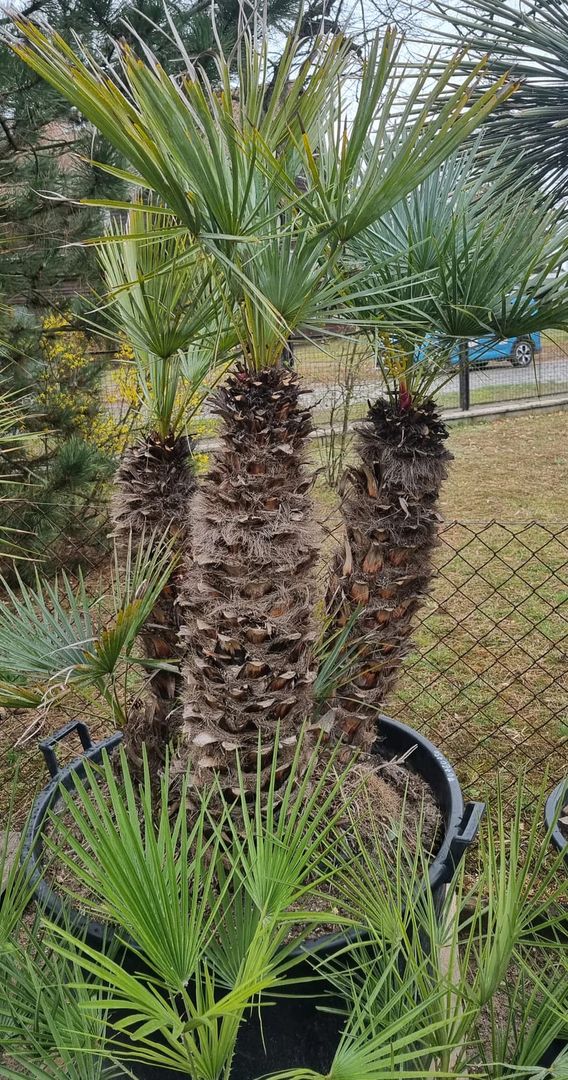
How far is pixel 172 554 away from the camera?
1762mm

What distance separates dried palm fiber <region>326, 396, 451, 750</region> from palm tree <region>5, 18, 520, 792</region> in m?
0.26

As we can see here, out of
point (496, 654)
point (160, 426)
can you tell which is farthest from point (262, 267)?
point (496, 654)

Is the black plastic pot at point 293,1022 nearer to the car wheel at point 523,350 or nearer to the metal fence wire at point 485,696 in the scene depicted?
the metal fence wire at point 485,696

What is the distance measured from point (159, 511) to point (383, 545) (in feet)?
1.85

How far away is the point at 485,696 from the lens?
10.9 feet

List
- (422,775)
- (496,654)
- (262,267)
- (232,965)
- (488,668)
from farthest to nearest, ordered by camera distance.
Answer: (496,654) < (488,668) < (422,775) < (262,267) < (232,965)

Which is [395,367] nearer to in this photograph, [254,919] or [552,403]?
[254,919]

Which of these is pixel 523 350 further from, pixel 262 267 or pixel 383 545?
pixel 262 267

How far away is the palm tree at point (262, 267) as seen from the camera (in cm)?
108

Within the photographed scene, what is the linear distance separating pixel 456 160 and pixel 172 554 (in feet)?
3.86

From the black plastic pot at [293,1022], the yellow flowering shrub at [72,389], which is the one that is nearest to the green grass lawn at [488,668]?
the black plastic pot at [293,1022]

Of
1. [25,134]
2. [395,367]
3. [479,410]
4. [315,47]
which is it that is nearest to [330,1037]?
[395,367]

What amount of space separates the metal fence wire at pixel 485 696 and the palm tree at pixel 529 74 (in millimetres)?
1071

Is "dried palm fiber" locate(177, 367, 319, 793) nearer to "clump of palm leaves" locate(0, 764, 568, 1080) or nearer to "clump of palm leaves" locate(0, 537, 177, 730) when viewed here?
"clump of palm leaves" locate(0, 537, 177, 730)
